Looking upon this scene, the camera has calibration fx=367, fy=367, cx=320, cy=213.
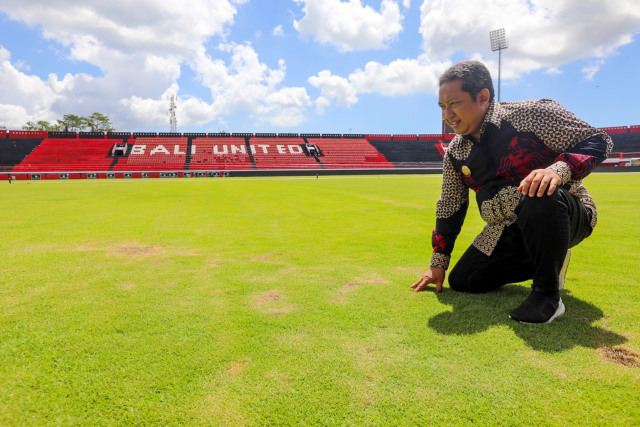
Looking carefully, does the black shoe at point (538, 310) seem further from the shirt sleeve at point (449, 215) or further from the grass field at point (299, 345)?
the shirt sleeve at point (449, 215)

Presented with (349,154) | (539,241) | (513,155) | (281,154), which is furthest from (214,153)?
(539,241)

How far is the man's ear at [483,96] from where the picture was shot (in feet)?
8.70

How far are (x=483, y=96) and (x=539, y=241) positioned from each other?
3.63 feet

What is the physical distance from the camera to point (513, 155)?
2.60m

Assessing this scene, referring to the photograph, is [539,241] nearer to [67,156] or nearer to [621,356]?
[621,356]

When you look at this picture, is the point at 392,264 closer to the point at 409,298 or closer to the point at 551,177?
the point at 409,298

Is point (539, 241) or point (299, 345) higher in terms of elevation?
point (539, 241)

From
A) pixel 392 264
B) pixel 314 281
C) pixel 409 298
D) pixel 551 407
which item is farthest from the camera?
pixel 392 264

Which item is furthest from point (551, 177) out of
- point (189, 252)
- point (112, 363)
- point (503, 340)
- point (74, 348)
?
point (189, 252)


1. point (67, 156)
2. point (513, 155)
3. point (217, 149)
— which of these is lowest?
point (513, 155)

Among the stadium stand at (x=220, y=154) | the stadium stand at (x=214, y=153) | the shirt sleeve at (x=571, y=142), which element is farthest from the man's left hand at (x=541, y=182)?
the stadium stand at (x=220, y=154)

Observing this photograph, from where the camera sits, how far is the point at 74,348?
203 centimetres

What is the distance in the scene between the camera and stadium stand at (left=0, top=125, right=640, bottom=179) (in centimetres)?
4275

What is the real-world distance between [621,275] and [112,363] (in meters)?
4.11
